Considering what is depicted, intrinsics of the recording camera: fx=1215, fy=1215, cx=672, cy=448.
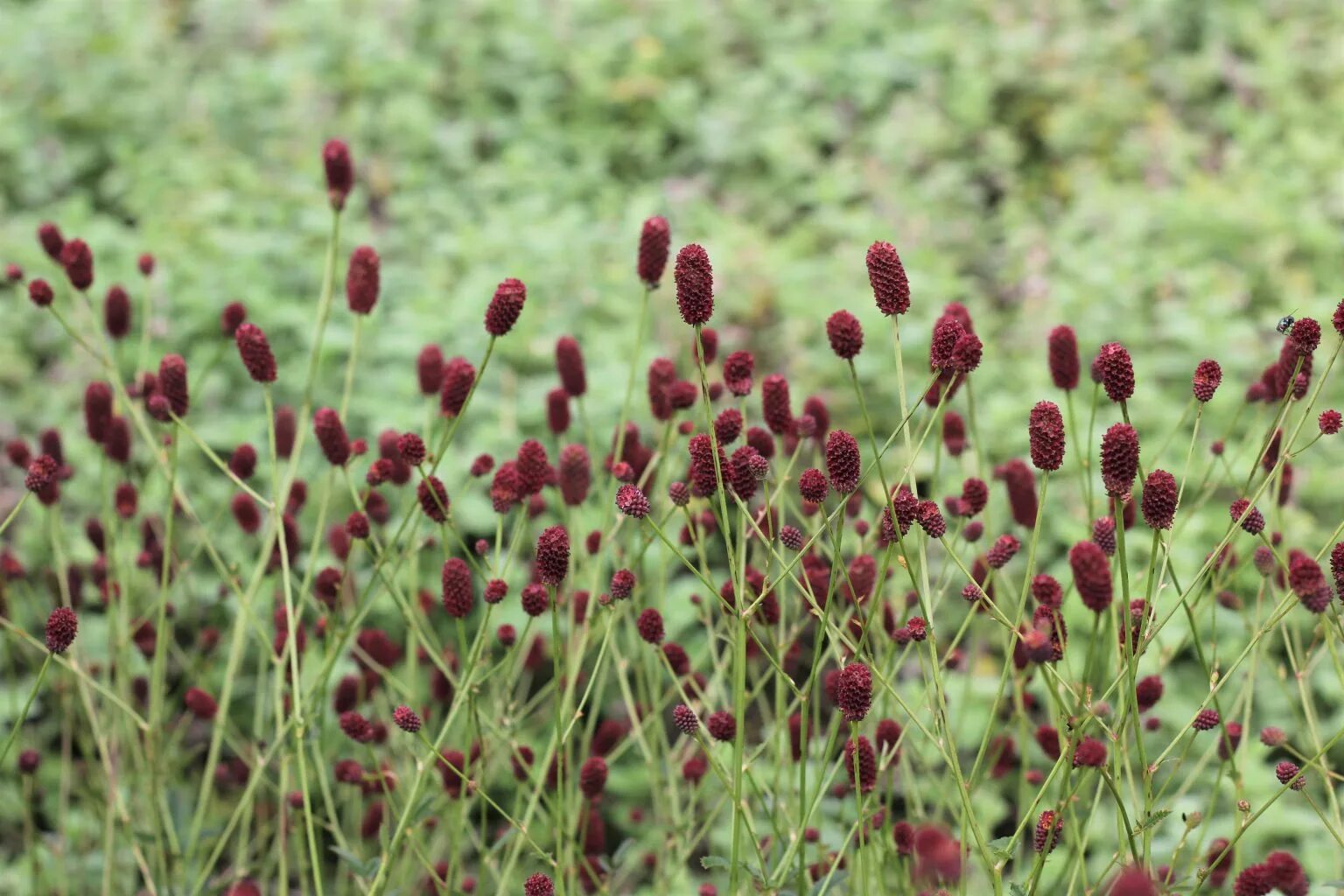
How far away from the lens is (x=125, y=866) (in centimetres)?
207

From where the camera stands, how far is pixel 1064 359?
63.4 inches

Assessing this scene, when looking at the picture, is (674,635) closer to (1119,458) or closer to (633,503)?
(633,503)

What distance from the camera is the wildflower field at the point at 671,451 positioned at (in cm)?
142

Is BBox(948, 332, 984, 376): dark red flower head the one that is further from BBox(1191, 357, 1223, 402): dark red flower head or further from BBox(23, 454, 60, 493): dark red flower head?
BBox(23, 454, 60, 493): dark red flower head

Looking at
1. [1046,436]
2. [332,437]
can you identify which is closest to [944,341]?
[1046,436]

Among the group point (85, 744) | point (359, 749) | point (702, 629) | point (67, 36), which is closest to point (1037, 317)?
point (702, 629)

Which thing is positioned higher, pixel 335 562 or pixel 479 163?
pixel 479 163

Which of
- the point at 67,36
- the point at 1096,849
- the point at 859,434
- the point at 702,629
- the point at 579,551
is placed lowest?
the point at 1096,849

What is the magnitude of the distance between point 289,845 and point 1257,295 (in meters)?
3.04

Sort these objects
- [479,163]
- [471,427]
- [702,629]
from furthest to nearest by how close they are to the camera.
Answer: [479,163] < [471,427] < [702,629]

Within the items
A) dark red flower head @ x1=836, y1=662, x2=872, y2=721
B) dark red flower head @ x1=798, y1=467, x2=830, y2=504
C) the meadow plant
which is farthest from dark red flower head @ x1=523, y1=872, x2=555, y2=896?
dark red flower head @ x1=798, y1=467, x2=830, y2=504

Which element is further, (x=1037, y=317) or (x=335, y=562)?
(x=1037, y=317)

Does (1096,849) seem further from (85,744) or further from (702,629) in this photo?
(85,744)

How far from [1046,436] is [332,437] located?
0.89m
